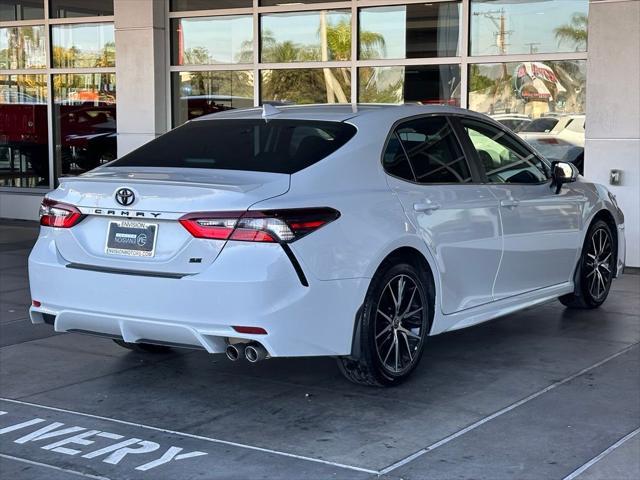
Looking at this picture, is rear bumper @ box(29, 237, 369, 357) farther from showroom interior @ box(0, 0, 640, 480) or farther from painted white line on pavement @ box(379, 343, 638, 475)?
painted white line on pavement @ box(379, 343, 638, 475)

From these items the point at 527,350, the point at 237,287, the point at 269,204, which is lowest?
the point at 527,350

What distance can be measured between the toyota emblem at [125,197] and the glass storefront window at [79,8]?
33.1ft

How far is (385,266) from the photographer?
5609mm

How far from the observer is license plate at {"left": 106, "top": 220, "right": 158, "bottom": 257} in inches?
205

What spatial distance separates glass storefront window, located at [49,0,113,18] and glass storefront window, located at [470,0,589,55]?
19.3 ft

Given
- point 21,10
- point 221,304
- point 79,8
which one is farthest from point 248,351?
point 21,10

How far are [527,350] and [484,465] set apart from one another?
96.4 inches

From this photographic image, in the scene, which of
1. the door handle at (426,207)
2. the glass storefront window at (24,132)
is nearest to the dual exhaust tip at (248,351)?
the door handle at (426,207)

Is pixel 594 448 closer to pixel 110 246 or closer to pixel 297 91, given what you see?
pixel 110 246

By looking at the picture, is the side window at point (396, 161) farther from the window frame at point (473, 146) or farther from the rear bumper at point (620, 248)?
the rear bumper at point (620, 248)

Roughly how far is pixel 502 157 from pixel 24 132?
1063 centimetres

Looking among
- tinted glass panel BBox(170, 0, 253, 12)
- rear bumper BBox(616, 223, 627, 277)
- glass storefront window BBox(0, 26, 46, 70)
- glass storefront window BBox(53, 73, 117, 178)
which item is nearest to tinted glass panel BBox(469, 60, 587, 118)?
rear bumper BBox(616, 223, 627, 277)

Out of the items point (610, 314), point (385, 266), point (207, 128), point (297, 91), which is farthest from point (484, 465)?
point (297, 91)

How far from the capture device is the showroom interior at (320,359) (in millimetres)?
4785
